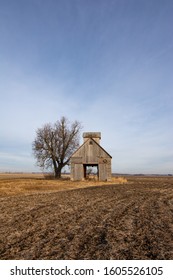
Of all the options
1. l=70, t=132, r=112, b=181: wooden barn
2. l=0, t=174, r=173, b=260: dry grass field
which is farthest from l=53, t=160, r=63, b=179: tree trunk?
l=0, t=174, r=173, b=260: dry grass field

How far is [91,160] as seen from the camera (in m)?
39.0

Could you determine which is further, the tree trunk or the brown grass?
the tree trunk

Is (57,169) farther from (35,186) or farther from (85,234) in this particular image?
(85,234)

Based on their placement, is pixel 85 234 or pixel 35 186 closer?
pixel 85 234

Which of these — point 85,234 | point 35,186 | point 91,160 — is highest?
point 91,160

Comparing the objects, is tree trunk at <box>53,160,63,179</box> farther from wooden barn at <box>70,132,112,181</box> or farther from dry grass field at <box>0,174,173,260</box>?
dry grass field at <box>0,174,173,260</box>

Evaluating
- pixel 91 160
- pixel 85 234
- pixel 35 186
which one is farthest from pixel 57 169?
pixel 85 234

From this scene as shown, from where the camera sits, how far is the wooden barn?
38656mm

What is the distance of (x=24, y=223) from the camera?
8938 mm

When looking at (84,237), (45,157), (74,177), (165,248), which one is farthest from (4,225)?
(45,157)

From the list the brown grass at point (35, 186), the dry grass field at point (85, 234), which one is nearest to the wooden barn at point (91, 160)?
the brown grass at point (35, 186)

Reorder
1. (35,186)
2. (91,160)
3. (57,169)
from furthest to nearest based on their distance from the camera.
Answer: (57,169) < (91,160) < (35,186)
